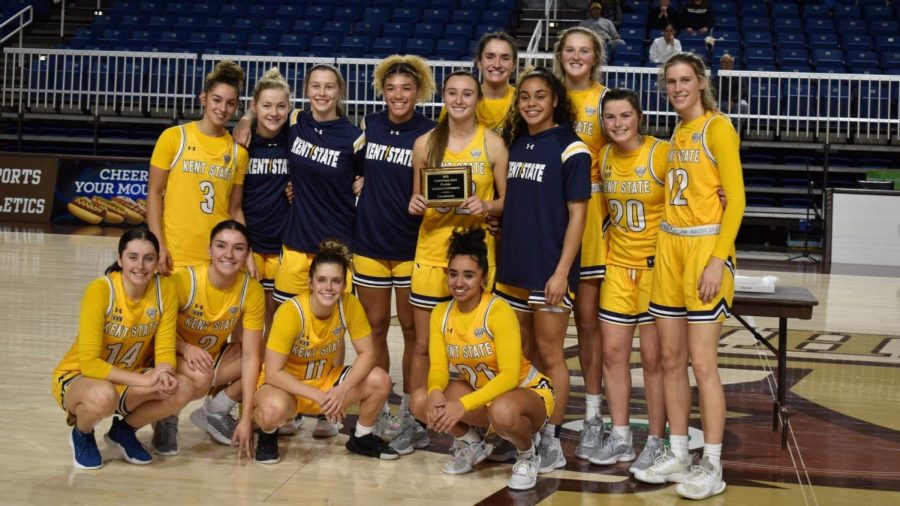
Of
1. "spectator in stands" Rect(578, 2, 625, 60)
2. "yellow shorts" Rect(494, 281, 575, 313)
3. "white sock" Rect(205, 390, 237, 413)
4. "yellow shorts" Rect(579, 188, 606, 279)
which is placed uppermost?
"spectator in stands" Rect(578, 2, 625, 60)

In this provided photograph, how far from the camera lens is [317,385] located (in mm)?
Answer: 4367

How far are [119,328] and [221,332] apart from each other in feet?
1.53

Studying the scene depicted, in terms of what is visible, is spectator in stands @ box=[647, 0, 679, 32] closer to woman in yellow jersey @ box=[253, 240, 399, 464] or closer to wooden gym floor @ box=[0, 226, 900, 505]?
wooden gym floor @ box=[0, 226, 900, 505]

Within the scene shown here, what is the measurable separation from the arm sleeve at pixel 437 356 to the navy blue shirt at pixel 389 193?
0.45 m

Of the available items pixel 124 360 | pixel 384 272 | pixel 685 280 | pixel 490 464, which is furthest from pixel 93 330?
pixel 685 280

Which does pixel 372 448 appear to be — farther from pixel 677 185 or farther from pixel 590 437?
pixel 677 185

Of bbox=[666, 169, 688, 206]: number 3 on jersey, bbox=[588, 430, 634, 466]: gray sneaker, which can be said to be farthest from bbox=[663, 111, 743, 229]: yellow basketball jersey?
bbox=[588, 430, 634, 466]: gray sneaker

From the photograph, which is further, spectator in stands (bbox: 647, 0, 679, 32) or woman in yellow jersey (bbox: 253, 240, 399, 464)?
spectator in stands (bbox: 647, 0, 679, 32)

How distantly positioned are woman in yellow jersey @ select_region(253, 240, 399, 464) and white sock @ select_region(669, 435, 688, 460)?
3.67 feet

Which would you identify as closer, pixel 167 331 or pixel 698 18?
pixel 167 331

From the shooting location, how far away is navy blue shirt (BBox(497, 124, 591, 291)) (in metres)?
4.23

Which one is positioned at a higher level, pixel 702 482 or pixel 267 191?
pixel 267 191

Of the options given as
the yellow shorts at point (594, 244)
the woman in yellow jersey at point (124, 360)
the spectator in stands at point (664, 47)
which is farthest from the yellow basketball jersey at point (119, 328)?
the spectator in stands at point (664, 47)

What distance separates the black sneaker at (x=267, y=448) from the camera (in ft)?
13.8
